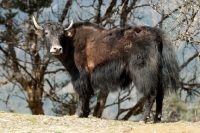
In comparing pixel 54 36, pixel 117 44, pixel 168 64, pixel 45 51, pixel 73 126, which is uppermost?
pixel 54 36

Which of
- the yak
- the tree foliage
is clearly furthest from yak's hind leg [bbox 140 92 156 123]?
the tree foliage

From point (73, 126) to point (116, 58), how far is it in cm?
227

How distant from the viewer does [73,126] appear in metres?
7.86

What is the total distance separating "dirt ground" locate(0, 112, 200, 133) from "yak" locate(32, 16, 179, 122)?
129 cm

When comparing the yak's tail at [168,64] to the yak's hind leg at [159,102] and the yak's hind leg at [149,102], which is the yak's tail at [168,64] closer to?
the yak's hind leg at [159,102]

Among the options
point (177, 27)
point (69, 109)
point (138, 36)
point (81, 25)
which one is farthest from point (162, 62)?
point (69, 109)

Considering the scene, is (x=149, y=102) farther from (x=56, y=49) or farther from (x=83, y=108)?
(x=56, y=49)

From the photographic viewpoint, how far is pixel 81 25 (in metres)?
10.7

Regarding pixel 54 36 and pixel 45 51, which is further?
pixel 45 51

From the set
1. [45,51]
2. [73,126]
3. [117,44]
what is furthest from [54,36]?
[45,51]

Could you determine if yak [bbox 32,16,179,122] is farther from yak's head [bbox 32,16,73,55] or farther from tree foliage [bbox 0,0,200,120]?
tree foliage [bbox 0,0,200,120]

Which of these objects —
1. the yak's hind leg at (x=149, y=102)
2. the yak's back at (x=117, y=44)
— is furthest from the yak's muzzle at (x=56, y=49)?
the yak's hind leg at (x=149, y=102)

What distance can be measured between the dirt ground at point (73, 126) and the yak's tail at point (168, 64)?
4.61ft

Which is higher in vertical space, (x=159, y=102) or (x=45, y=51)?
(x=45, y=51)
